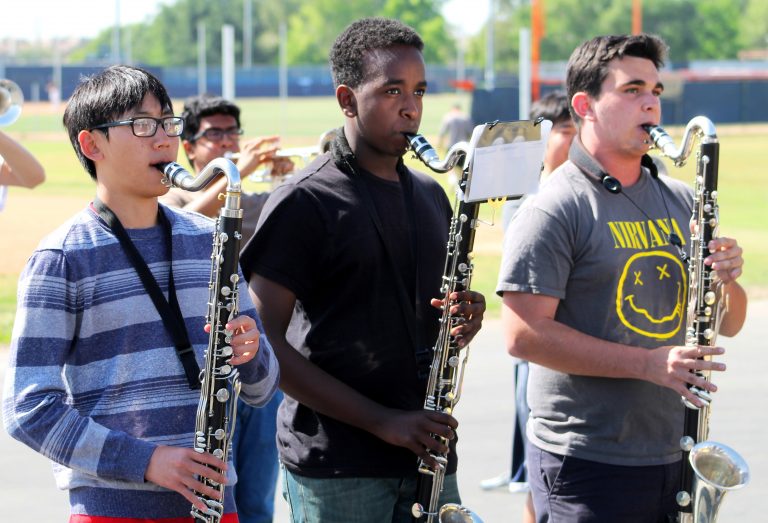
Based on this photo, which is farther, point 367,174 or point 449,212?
point 449,212

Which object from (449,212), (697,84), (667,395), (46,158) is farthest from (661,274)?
(697,84)

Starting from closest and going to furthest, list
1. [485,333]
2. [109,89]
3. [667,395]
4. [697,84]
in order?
[109,89] → [667,395] → [485,333] → [697,84]

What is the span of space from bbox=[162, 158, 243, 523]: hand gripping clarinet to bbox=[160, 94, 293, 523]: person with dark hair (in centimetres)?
241

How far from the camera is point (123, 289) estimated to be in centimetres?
300

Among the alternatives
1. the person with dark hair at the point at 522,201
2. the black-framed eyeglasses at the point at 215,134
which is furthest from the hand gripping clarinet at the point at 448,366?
the black-framed eyeglasses at the point at 215,134

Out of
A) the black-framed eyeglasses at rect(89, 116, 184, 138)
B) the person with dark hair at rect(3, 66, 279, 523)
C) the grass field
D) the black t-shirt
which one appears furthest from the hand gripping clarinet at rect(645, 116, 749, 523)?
the black-framed eyeglasses at rect(89, 116, 184, 138)

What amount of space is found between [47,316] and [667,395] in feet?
6.53

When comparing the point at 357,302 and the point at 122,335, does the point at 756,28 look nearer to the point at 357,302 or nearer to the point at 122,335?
the point at 357,302

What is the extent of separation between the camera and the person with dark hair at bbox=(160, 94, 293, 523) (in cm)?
566

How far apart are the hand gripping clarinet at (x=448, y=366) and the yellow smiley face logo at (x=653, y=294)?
55 cm

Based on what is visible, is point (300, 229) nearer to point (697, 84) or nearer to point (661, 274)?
point (661, 274)

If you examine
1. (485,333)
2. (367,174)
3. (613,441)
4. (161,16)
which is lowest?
(485,333)

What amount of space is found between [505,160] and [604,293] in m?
0.68

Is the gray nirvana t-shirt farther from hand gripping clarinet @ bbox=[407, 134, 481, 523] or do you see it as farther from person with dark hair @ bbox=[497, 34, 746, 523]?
hand gripping clarinet @ bbox=[407, 134, 481, 523]
